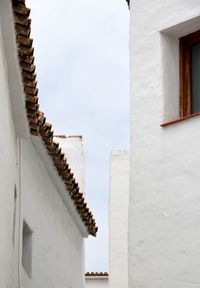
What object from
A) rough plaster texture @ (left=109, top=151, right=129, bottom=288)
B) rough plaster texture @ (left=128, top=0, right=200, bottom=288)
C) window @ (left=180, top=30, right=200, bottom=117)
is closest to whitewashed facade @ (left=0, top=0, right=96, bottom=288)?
rough plaster texture @ (left=109, top=151, right=129, bottom=288)

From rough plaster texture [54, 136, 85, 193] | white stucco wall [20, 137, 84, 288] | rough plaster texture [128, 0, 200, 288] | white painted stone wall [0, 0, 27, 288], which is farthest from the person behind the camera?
rough plaster texture [54, 136, 85, 193]

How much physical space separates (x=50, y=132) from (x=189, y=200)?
3.09 m

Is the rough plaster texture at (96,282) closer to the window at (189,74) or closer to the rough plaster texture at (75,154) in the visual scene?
the rough plaster texture at (75,154)

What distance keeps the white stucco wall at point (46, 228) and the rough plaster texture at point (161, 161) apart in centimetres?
208

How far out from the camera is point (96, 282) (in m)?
25.5

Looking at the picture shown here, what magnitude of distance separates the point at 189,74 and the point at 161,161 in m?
1.42

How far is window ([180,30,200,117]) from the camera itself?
13977 millimetres

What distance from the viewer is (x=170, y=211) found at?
13.2 meters

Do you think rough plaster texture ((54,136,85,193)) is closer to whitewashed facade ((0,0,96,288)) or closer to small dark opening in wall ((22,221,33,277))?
whitewashed facade ((0,0,96,288))

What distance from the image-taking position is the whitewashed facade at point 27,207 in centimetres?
1255

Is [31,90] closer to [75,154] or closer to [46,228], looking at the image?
[46,228]

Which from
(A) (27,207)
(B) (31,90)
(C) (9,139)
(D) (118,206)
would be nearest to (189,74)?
(B) (31,90)

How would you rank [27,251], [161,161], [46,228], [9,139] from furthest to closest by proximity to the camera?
[46,228], [27,251], [161,161], [9,139]

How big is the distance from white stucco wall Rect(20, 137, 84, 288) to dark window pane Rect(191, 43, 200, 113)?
109 inches
